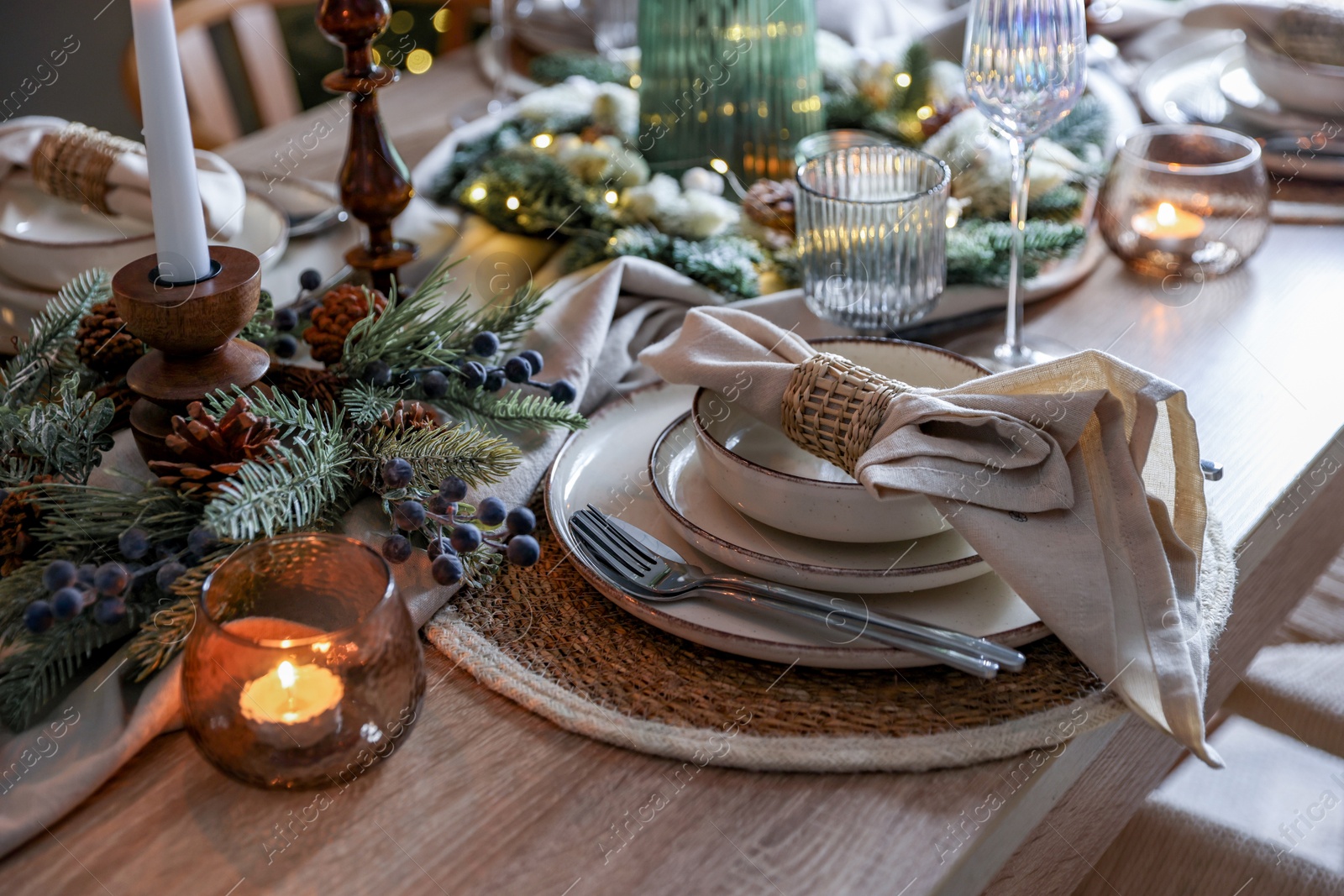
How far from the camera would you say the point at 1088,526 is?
0.56m

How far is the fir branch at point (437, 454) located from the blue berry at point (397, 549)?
45mm

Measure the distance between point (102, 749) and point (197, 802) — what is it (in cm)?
5

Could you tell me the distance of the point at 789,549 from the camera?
0.60m

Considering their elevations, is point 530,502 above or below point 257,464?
below

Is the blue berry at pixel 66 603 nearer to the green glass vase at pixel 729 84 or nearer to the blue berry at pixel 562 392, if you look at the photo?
the blue berry at pixel 562 392

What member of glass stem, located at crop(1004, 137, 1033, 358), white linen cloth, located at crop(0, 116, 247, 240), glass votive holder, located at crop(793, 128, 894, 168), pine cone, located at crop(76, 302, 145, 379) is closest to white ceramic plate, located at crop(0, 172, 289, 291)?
white linen cloth, located at crop(0, 116, 247, 240)

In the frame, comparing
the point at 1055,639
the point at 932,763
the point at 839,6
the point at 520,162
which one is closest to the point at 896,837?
the point at 932,763

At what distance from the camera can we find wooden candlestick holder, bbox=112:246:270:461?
551 mm

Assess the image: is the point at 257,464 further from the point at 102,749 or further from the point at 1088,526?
the point at 1088,526

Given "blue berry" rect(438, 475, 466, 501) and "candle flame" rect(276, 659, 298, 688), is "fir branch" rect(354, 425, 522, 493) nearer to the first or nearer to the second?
"blue berry" rect(438, 475, 466, 501)

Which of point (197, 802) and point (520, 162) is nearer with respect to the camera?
point (197, 802)

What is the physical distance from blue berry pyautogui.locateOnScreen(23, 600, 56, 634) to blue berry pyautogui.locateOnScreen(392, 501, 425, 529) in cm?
16

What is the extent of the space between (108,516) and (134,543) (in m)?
0.04

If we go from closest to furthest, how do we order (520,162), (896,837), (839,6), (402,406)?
1. (896,837)
2. (402,406)
3. (520,162)
4. (839,6)
